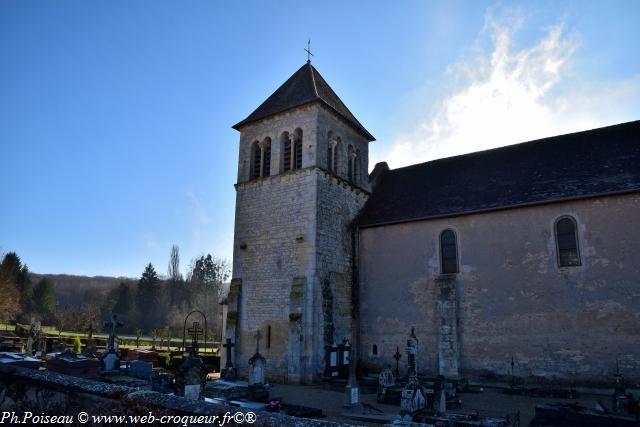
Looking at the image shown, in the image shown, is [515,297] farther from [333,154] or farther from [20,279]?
[20,279]

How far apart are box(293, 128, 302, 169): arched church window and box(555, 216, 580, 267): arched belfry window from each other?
11093 millimetres

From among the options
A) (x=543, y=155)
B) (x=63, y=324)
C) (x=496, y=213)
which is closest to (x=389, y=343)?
(x=496, y=213)

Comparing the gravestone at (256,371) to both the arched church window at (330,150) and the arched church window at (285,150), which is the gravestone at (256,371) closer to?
the arched church window at (285,150)

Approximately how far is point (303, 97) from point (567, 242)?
12929mm

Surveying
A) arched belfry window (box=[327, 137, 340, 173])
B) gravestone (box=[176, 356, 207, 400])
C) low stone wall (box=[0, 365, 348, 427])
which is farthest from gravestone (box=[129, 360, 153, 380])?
arched belfry window (box=[327, 137, 340, 173])

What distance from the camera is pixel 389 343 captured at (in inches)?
750

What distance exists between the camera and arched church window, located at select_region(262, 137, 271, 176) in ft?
70.7

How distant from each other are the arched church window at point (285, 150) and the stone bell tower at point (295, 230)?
49mm

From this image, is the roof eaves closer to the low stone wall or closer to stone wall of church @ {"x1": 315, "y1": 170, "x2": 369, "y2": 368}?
stone wall of church @ {"x1": 315, "y1": 170, "x2": 369, "y2": 368}

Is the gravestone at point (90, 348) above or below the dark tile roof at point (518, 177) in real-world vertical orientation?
below

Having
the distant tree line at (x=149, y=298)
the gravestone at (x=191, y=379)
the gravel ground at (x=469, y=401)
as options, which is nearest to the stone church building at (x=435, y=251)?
the gravel ground at (x=469, y=401)

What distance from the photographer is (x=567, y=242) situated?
15945 millimetres

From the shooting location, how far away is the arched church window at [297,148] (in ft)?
66.8

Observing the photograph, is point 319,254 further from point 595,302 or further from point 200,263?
point 200,263
